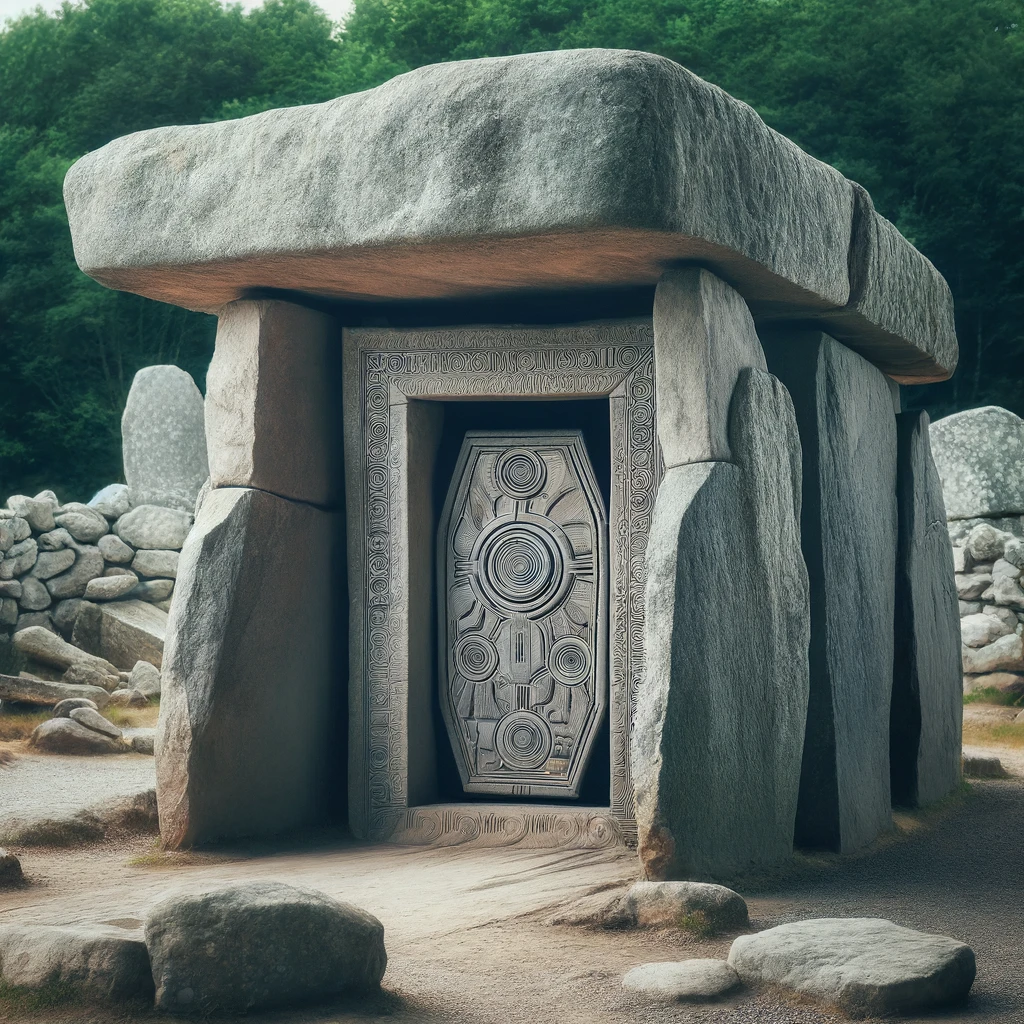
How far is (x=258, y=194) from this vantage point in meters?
4.84

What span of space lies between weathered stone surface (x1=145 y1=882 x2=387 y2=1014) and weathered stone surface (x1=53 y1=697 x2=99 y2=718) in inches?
219

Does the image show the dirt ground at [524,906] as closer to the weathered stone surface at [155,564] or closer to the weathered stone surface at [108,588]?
the weathered stone surface at [108,588]

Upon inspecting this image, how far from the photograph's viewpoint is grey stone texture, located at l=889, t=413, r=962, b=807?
20.8ft

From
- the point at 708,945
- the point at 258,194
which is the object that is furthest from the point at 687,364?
the point at 708,945

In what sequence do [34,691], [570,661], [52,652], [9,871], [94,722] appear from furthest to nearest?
[52,652], [34,691], [94,722], [570,661], [9,871]

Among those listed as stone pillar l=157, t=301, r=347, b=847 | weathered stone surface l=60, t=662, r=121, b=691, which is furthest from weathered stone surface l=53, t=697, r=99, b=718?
stone pillar l=157, t=301, r=347, b=847

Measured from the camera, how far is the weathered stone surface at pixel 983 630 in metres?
10.6

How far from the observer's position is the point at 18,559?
35.3 feet

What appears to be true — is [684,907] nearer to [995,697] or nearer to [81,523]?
[995,697]

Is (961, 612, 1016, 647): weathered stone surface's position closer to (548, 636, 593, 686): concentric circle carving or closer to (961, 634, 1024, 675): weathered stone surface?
(961, 634, 1024, 675): weathered stone surface

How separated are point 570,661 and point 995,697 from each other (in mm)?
5782

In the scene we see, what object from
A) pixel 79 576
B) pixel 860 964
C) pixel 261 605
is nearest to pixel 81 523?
pixel 79 576

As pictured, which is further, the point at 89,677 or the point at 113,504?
the point at 113,504

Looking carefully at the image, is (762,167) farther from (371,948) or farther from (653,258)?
(371,948)
